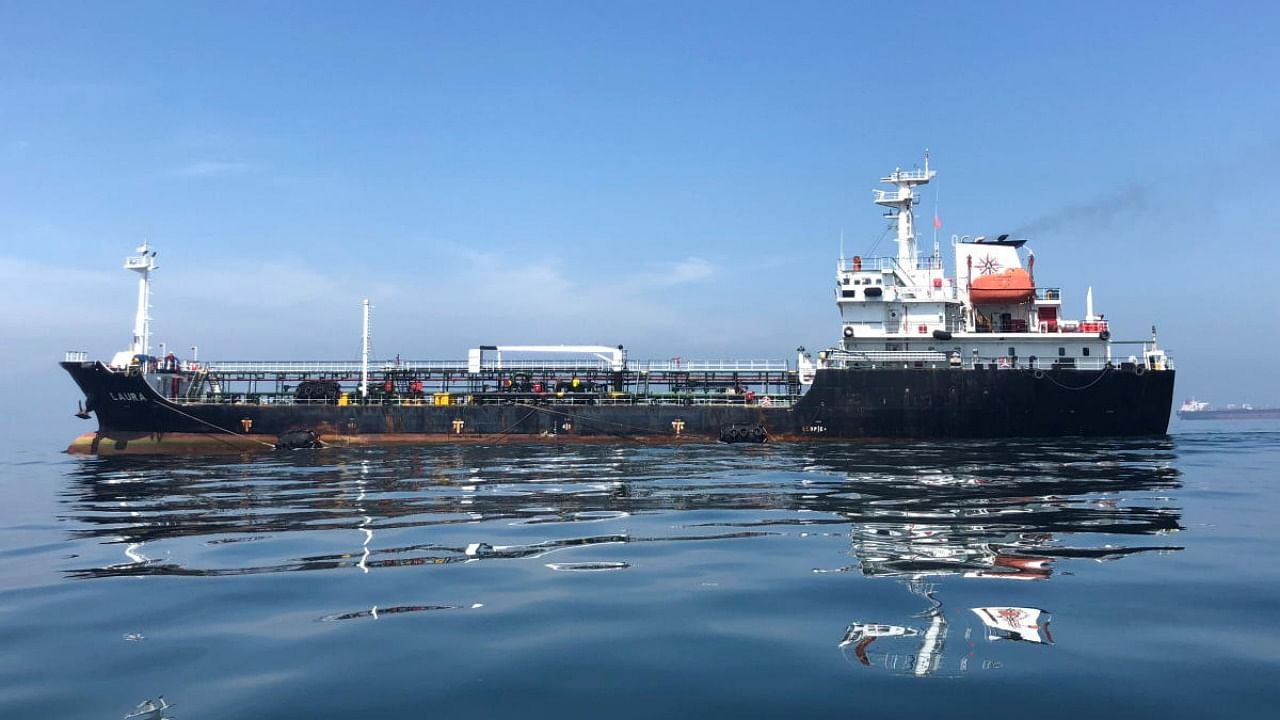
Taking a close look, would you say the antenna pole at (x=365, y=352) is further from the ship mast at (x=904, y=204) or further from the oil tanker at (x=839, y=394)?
the ship mast at (x=904, y=204)

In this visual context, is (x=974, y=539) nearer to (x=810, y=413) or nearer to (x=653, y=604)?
(x=653, y=604)

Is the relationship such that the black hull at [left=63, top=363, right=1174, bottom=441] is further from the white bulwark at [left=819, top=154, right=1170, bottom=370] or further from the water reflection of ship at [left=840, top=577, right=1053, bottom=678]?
the water reflection of ship at [left=840, top=577, right=1053, bottom=678]

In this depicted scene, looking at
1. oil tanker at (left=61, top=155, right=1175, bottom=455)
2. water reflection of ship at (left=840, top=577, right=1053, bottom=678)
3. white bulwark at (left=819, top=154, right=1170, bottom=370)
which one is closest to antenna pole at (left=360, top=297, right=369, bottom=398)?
oil tanker at (left=61, top=155, right=1175, bottom=455)

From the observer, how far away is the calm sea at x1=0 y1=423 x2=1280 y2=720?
21.3ft

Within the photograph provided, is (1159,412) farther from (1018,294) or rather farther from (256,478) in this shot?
(256,478)

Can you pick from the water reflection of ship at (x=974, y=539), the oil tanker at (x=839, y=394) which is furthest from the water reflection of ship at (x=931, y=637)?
the oil tanker at (x=839, y=394)

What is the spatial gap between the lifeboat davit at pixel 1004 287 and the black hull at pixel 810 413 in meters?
5.61

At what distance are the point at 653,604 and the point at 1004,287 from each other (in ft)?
138

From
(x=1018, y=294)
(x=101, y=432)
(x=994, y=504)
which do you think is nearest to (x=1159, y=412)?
(x=1018, y=294)

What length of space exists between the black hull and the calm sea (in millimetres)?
21219

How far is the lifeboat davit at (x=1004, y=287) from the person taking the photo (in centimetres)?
4522

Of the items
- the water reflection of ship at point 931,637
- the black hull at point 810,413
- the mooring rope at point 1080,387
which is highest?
the mooring rope at point 1080,387

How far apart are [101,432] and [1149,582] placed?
49.8 meters

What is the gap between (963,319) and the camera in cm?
4644
